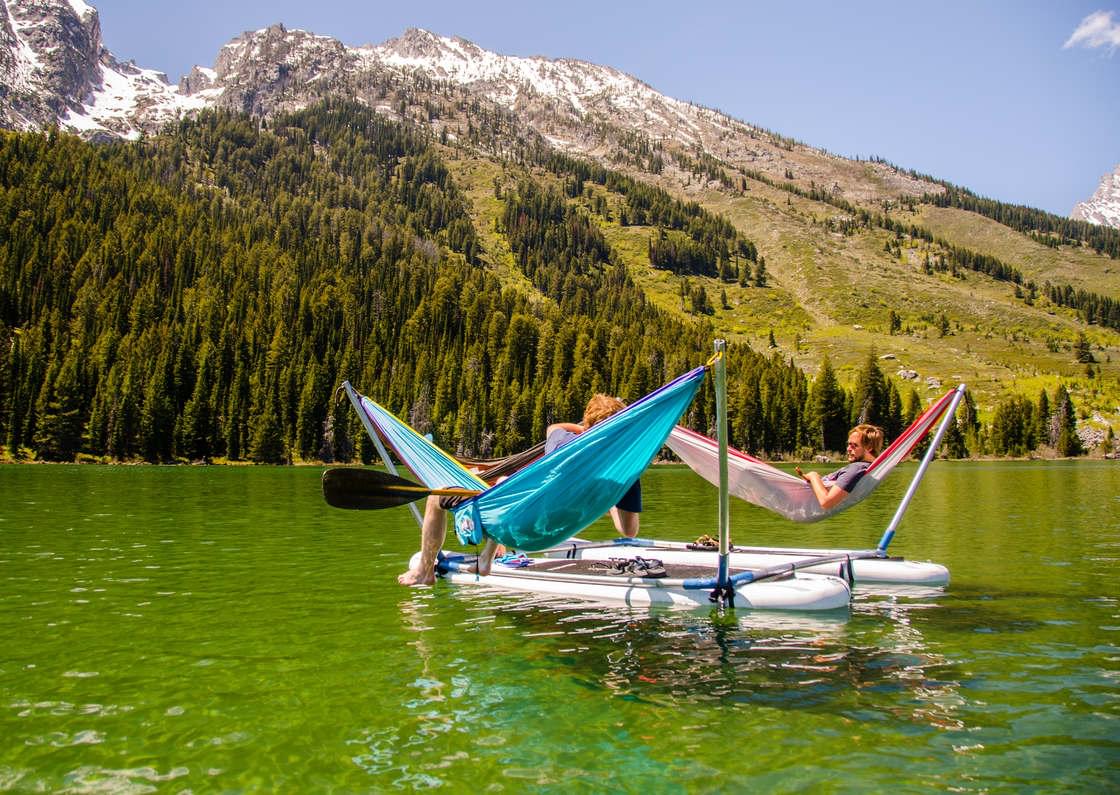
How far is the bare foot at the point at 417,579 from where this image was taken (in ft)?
44.6

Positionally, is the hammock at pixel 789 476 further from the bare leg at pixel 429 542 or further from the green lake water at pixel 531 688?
the bare leg at pixel 429 542

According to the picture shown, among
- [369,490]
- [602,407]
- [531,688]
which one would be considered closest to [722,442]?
[602,407]

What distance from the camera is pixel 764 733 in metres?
7.23

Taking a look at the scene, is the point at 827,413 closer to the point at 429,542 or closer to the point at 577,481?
the point at 429,542

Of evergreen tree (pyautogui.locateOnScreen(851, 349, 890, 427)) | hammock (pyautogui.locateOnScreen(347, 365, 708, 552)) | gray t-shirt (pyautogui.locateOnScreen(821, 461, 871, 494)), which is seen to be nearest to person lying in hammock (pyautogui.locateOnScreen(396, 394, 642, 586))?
hammock (pyautogui.locateOnScreen(347, 365, 708, 552))

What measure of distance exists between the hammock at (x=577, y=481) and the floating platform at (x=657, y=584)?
7.69ft

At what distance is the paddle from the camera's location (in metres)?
11.0

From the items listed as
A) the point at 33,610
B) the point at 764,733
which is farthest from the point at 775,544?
the point at 33,610

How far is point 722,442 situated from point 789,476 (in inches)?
174

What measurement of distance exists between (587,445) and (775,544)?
14.7 m

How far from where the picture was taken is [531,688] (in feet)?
28.5

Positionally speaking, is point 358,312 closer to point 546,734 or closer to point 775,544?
point 775,544

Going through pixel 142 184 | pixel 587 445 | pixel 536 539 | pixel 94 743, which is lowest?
pixel 94 743

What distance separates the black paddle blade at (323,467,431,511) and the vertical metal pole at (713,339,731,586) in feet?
13.5
